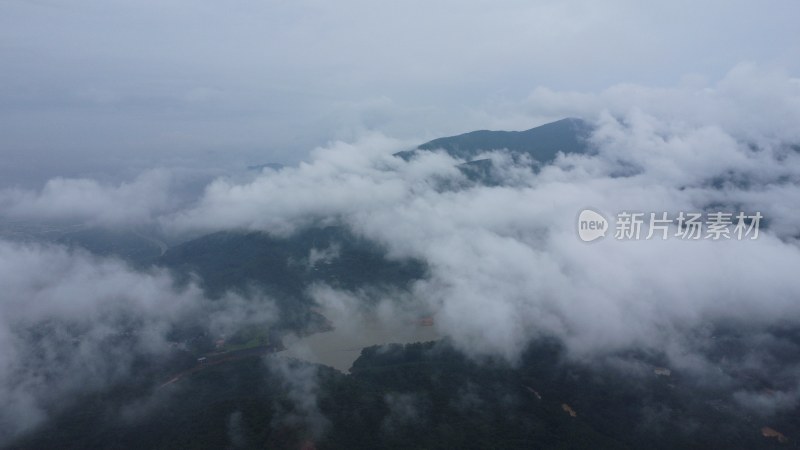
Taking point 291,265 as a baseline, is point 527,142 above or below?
above

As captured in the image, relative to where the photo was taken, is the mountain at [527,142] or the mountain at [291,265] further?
the mountain at [527,142]

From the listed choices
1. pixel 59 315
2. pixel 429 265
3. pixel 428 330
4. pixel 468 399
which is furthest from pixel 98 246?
pixel 468 399

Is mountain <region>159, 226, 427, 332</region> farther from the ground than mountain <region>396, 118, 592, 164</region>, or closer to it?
closer to it

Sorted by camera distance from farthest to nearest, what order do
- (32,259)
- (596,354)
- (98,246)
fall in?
(98,246)
(32,259)
(596,354)

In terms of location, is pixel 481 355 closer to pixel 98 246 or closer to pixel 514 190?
pixel 514 190

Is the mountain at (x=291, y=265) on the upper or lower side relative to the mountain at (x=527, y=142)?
lower

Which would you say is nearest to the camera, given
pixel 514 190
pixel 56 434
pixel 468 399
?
pixel 56 434

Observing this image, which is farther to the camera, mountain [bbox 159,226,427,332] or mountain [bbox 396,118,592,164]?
mountain [bbox 396,118,592,164]

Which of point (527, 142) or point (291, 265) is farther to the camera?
point (527, 142)
